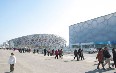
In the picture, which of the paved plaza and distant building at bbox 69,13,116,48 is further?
distant building at bbox 69,13,116,48

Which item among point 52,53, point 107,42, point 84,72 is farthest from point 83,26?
point 84,72

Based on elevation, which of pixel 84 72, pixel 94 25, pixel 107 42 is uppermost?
pixel 94 25

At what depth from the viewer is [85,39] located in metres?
116

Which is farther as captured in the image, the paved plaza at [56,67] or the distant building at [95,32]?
the distant building at [95,32]

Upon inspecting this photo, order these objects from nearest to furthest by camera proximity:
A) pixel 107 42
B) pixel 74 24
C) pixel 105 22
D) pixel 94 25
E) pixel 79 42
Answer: pixel 107 42 < pixel 105 22 < pixel 94 25 < pixel 79 42 < pixel 74 24

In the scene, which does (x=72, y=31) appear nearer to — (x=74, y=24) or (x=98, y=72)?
(x=74, y=24)

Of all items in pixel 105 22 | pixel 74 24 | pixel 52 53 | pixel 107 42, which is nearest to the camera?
pixel 52 53

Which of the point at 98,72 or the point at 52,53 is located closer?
the point at 98,72

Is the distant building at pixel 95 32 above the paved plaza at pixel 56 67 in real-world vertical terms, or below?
above

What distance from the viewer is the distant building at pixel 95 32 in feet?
323

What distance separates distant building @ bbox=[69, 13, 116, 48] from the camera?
323ft

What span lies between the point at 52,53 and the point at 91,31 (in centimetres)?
6724

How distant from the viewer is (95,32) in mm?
109625

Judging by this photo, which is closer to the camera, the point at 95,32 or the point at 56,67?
the point at 56,67
